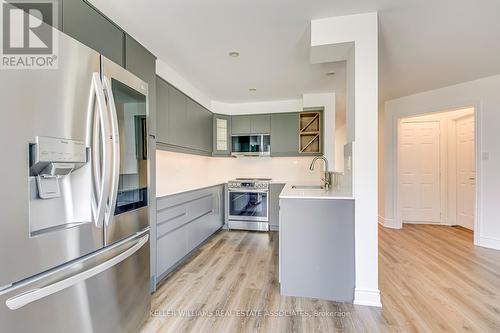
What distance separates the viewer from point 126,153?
4.74 feet

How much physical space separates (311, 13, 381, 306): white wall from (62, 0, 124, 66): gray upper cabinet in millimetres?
1650

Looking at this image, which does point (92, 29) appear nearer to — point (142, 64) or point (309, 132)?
point (142, 64)

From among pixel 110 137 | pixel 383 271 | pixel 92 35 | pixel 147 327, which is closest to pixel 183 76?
pixel 92 35

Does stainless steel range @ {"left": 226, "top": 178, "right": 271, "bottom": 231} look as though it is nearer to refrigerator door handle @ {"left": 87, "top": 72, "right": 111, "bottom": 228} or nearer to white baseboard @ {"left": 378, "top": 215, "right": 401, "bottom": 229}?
white baseboard @ {"left": 378, "top": 215, "right": 401, "bottom": 229}

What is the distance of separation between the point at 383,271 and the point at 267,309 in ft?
4.97

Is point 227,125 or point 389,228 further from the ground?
point 227,125

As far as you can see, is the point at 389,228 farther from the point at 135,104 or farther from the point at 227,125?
the point at 135,104

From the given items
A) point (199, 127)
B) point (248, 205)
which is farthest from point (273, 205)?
point (199, 127)

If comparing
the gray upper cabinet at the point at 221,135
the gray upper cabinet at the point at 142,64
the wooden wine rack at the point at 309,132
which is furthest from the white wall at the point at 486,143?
the gray upper cabinet at the point at 142,64

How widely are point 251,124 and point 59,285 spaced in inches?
155

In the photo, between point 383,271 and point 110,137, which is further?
point 383,271

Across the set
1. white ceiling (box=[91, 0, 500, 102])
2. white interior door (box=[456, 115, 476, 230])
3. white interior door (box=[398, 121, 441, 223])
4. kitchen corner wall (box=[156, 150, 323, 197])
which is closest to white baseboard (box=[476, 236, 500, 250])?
white interior door (box=[456, 115, 476, 230])

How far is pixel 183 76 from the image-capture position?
337cm

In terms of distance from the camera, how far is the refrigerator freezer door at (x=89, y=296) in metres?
0.89
